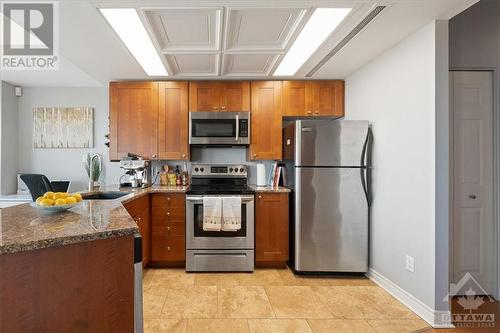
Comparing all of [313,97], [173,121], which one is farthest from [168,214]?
[313,97]

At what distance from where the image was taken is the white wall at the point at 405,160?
2.18 metres

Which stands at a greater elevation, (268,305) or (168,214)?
(168,214)

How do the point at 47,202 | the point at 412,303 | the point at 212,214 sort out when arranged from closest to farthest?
the point at 47,202
the point at 412,303
the point at 212,214

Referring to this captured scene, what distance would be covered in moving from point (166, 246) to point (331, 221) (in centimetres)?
189

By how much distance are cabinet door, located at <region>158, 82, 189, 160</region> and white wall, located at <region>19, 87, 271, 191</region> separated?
986mm

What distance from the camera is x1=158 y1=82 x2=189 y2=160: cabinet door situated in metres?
3.57

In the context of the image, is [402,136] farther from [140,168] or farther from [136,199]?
[140,168]

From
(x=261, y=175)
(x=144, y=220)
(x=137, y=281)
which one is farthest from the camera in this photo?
(x=261, y=175)

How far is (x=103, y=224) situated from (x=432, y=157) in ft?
7.48

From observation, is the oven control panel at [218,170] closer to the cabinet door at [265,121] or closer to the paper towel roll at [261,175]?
the paper towel roll at [261,175]

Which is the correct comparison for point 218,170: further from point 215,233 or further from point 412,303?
point 412,303

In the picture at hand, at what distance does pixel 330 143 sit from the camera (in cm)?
301

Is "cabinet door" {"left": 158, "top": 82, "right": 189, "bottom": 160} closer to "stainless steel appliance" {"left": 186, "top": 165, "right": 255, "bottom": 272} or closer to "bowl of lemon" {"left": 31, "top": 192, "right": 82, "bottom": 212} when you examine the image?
"stainless steel appliance" {"left": 186, "top": 165, "right": 255, "bottom": 272}

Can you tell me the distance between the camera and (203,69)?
321cm
